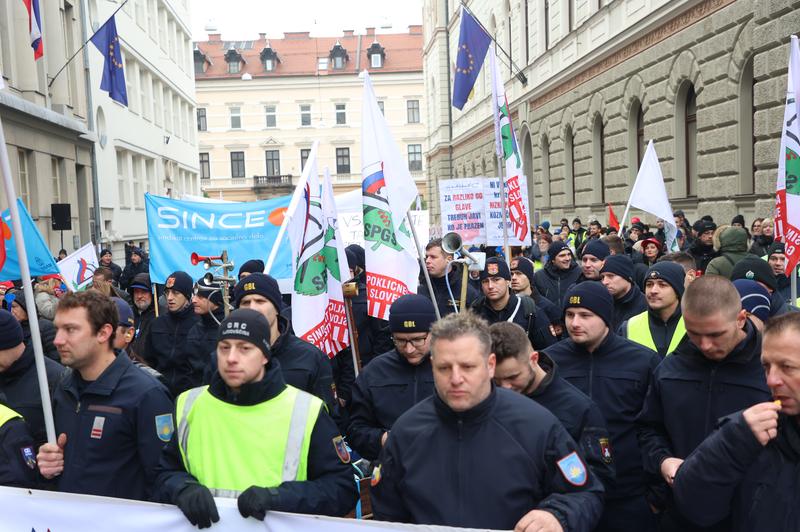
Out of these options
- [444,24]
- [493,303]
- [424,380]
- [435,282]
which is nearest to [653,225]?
[435,282]

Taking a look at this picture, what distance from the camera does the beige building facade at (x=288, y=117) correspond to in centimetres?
7162

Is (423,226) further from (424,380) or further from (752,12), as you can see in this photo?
(424,380)

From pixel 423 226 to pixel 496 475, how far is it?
13.6m

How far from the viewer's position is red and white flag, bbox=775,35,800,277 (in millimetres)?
6316

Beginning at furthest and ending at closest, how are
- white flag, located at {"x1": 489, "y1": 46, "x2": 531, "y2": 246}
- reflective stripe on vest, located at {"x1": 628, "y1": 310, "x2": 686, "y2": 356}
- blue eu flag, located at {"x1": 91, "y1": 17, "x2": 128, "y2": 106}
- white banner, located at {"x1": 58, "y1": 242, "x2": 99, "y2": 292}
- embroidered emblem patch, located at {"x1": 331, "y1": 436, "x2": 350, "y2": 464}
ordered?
blue eu flag, located at {"x1": 91, "y1": 17, "x2": 128, "y2": 106}
white banner, located at {"x1": 58, "y1": 242, "x2": 99, "y2": 292}
white flag, located at {"x1": 489, "y1": 46, "x2": 531, "y2": 246}
reflective stripe on vest, located at {"x1": 628, "y1": 310, "x2": 686, "y2": 356}
embroidered emblem patch, located at {"x1": 331, "y1": 436, "x2": 350, "y2": 464}

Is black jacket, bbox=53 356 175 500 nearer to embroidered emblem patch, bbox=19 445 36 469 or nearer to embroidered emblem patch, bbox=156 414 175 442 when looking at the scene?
embroidered emblem patch, bbox=156 414 175 442

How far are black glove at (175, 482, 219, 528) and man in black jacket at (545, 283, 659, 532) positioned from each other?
1.96 meters

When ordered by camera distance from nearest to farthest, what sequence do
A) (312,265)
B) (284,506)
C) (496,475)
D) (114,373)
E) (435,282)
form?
(496,475)
(284,506)
(114,373)
(312,265)
(435,282)

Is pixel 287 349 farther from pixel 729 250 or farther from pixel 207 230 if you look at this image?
pixel 207 230

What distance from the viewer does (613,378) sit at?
4.31 metres

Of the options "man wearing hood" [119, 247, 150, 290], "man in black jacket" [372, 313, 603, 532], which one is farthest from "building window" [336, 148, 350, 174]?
"man in black jacket" [372, 313, 603, 532]

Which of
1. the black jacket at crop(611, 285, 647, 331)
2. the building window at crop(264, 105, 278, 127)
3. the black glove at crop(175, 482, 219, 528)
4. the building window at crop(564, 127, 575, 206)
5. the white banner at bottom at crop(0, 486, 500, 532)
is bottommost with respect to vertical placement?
the white banner at bottom at crop(0, 486, 500, 532)

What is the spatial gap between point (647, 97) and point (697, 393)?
1565 cm

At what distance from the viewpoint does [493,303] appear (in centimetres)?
680
